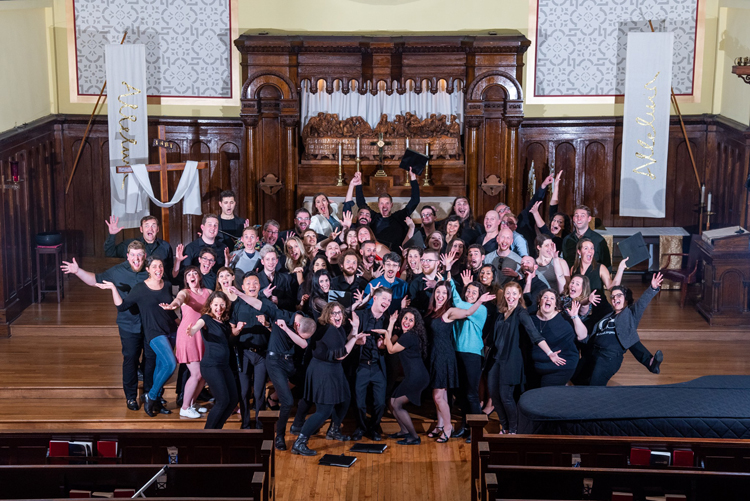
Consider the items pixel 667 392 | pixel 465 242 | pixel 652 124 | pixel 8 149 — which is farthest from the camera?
pixel 652 124

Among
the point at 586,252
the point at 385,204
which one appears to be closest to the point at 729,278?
the point at 586,252

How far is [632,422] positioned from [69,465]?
12.6ft

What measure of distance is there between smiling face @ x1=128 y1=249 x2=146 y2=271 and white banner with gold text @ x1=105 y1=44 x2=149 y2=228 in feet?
11.8

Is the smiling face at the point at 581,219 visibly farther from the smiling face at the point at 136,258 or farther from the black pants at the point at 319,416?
the smiling face at the point at 136,258

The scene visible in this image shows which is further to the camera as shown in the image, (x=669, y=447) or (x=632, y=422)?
(x=632, y=422)

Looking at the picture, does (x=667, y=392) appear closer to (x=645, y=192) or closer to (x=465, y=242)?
(x=465, y=242)

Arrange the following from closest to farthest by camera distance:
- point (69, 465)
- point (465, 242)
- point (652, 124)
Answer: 1. point (69, 465)
2. point (465, 242)
3. point (652, 124)

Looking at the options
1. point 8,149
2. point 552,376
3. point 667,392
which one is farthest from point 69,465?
point 8,149

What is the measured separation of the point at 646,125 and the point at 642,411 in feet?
19.4

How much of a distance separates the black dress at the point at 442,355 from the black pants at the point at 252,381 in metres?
1.42

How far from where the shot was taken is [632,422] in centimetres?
658

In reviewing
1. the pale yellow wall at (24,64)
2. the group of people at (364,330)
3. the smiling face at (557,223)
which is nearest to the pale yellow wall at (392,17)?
the pale yellow wall at (24,64)

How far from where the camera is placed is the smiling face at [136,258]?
818 cm

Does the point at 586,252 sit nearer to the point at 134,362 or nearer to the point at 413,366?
the point at 413,366
